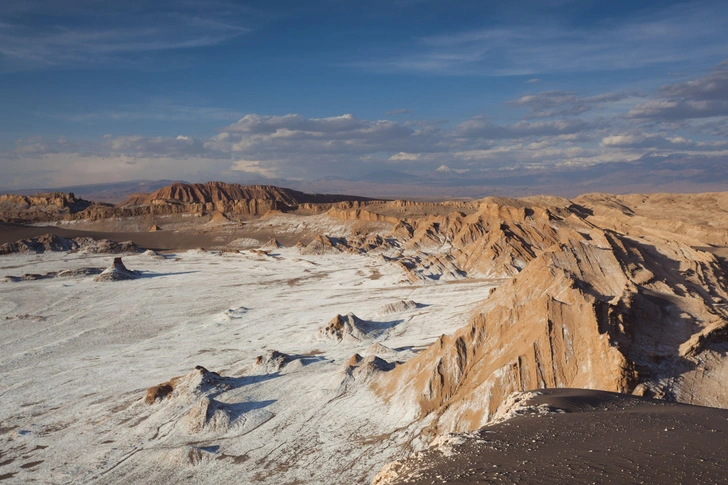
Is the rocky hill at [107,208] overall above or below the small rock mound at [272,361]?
above

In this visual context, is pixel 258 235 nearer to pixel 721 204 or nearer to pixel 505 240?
pixel 505 240

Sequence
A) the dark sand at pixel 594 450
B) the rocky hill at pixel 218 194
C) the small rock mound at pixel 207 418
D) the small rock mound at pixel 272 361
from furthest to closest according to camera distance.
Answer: the rocky hill at pixel 218 194, the small rock mound at pixel 272 361, the small rock mound at pixel 207 418, the dark sand at pixel 594 450

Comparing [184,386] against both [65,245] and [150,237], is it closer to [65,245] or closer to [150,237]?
[65,245]

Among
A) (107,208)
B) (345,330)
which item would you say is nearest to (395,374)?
(345,330)

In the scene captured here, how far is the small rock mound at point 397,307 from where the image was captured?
47.1 metres

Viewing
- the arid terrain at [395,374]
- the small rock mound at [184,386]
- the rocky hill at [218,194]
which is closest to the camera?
the arid terrain at [395,374]

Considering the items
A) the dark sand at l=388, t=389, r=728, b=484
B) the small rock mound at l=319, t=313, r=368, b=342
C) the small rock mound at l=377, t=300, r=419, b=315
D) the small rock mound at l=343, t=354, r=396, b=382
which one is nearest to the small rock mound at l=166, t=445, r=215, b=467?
the small rock mound at l=343, t=354, r=396, b=382

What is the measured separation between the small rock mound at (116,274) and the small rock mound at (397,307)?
45507 millimetres

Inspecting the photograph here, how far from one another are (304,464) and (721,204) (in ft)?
346

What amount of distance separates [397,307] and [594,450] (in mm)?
36915

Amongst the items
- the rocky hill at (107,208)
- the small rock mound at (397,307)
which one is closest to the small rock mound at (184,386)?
the small rock mound at (397,307)

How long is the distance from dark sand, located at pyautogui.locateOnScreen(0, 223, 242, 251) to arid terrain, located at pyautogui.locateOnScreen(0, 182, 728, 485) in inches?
1734

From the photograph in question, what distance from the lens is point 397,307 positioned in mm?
47875

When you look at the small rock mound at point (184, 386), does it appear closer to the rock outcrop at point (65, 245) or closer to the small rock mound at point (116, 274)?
the small rock mound at point (116, 274)
